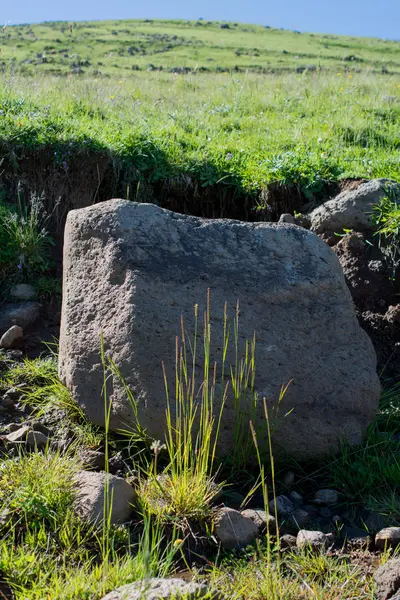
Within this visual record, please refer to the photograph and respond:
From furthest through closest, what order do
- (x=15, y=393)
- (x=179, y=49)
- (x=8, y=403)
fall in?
1. (x=179, y=49)
2. (x=15, y=393)
3. (x=8, y=403)

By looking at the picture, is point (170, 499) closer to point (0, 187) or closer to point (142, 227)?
point (142, 227)

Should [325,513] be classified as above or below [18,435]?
below

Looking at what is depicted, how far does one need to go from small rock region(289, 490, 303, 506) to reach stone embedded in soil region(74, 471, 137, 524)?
0.91 m

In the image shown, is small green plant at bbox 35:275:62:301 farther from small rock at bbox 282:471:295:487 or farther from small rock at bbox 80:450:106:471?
small rock at bbox 282:471:295:487

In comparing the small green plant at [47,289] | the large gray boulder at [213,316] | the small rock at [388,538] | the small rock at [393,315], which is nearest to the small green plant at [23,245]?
the small green plant at [47,289]

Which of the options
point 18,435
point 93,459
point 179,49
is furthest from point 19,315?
point 179,49

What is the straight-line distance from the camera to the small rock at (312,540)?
3.36m

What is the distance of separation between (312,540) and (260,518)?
0.29 meters

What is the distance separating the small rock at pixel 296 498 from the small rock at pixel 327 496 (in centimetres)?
9

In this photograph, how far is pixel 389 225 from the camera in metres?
5.62

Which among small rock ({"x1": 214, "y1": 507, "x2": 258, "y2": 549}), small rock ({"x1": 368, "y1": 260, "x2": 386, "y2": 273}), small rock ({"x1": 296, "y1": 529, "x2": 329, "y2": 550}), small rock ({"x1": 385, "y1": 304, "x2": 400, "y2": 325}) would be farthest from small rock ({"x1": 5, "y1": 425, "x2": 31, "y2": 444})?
small rock ({"x1": 368, "y1": 260, "x2": 386, "y2": 273})

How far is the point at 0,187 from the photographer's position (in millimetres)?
6285

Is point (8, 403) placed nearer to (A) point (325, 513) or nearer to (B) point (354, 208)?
(A) point (325, 513)

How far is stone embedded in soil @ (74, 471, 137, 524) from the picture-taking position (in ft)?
11.0
